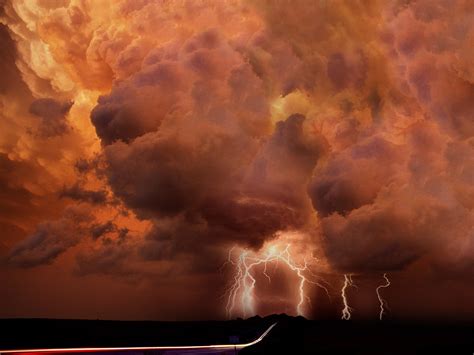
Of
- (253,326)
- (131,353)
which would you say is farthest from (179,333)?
(131,353)

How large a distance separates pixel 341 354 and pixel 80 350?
64.1 feet

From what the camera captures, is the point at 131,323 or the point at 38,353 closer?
the point at 38,353

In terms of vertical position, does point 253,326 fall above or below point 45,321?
below

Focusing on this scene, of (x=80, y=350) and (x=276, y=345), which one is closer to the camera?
(x=80, y=350)

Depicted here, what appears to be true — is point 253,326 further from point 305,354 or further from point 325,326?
point 305,354

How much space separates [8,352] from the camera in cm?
1506

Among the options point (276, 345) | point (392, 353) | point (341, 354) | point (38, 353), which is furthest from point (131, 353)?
point (392, 353)

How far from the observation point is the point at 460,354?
30000 millimetres

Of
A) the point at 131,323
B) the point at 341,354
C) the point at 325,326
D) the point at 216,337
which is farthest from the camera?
the point at 131,323

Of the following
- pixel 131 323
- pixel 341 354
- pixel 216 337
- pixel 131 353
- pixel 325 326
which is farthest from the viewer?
pixel 131 323

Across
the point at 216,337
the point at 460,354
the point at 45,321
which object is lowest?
the point at 460,354

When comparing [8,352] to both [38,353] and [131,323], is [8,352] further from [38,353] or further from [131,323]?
[131,323]

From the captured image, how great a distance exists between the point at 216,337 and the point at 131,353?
29341 mm

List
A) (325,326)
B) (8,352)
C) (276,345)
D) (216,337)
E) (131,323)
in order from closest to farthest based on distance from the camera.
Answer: (8,352), (276,345), (216,337), (325,326), (131,323)
